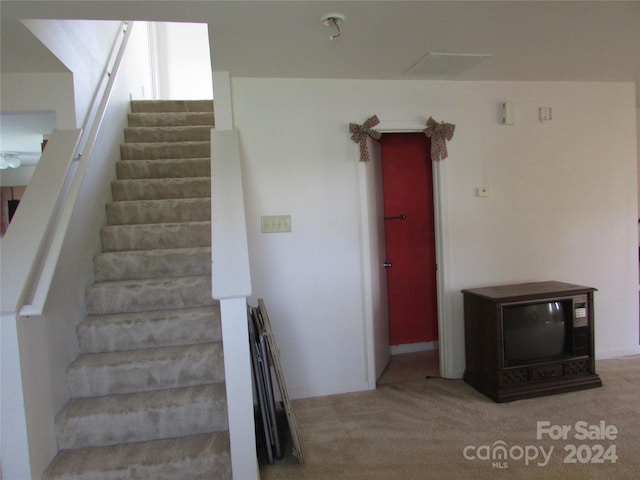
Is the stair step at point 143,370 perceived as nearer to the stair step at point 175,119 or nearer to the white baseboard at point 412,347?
the white baseboard at point 412,347

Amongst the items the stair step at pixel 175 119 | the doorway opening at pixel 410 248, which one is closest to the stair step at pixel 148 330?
the doorway opening at pixel 410 248

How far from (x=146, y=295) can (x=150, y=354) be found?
395mm

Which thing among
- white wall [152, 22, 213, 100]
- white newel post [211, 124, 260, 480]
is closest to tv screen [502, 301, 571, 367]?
white newel post [211, 124, 260, 480]

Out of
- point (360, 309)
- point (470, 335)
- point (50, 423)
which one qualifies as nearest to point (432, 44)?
point (360, 309)

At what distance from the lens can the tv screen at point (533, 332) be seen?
275cm

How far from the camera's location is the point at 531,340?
280 cm

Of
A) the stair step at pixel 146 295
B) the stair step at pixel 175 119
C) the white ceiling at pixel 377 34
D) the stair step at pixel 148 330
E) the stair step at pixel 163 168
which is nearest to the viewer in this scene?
the white ceiling at pixel 377 34

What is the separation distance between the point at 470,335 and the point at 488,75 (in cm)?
191

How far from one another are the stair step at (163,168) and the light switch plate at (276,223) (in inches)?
31.8

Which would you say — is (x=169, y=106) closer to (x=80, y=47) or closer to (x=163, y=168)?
(x=163, y=168)

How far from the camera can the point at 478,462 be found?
6.83ft

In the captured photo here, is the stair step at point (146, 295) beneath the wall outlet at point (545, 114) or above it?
beneath

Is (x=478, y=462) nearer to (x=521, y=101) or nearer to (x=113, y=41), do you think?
(x=521, y=101)

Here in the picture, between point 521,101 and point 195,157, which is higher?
point 521,101
